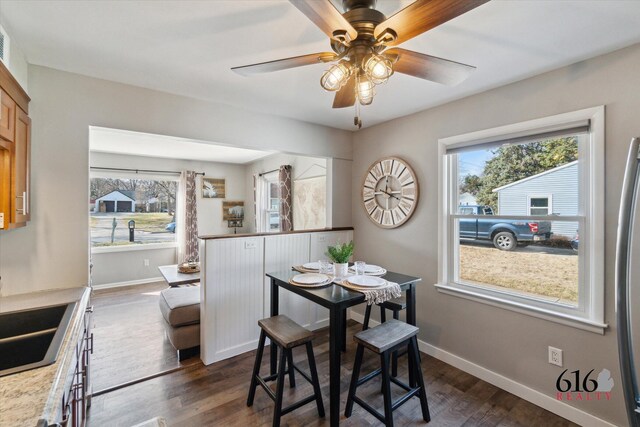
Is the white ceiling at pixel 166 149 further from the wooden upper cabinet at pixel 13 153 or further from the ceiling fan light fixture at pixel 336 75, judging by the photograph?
the ceiling fan light fixture at pixel 336 75

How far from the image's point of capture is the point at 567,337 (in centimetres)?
196

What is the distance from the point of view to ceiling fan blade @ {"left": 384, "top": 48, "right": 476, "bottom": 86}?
1.28 metres

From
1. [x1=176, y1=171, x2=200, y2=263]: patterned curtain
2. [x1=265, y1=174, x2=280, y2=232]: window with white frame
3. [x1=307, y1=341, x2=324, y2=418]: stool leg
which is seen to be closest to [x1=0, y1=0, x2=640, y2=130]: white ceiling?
[x1=307, y1=341, x2=324, y2=418]: stool leg

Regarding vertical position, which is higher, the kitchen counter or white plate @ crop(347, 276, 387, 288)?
white plate @ crop(347, 276, 387, 288)

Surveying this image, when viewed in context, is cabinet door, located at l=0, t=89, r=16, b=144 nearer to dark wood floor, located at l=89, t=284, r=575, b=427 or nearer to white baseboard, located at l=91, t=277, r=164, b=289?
dark wood floor, located at l=89, t=284, r=575, b=427

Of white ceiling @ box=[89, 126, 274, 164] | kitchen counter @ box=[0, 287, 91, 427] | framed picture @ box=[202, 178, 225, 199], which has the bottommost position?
kitchen counter @ box=[0, 287, 91, 427]

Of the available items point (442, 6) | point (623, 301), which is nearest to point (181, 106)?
point (442, 6)

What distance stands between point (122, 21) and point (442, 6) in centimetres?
159

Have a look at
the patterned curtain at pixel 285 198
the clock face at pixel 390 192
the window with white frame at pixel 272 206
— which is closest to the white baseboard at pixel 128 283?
the window with white frame at pixel 272 206

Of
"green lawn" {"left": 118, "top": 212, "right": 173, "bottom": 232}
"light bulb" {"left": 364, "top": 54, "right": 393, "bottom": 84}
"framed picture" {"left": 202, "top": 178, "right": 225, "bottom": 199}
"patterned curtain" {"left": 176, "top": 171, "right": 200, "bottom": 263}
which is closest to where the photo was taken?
"light bulb" {"left": 364, "top": 54, "right": 393, "bottom": 84}

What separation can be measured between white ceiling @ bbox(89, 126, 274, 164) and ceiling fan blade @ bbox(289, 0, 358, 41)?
2748 mm

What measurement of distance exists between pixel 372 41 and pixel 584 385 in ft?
8.25

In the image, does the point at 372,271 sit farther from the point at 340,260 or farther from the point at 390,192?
the point at 390,192

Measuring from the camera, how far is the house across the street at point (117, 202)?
4980mm
